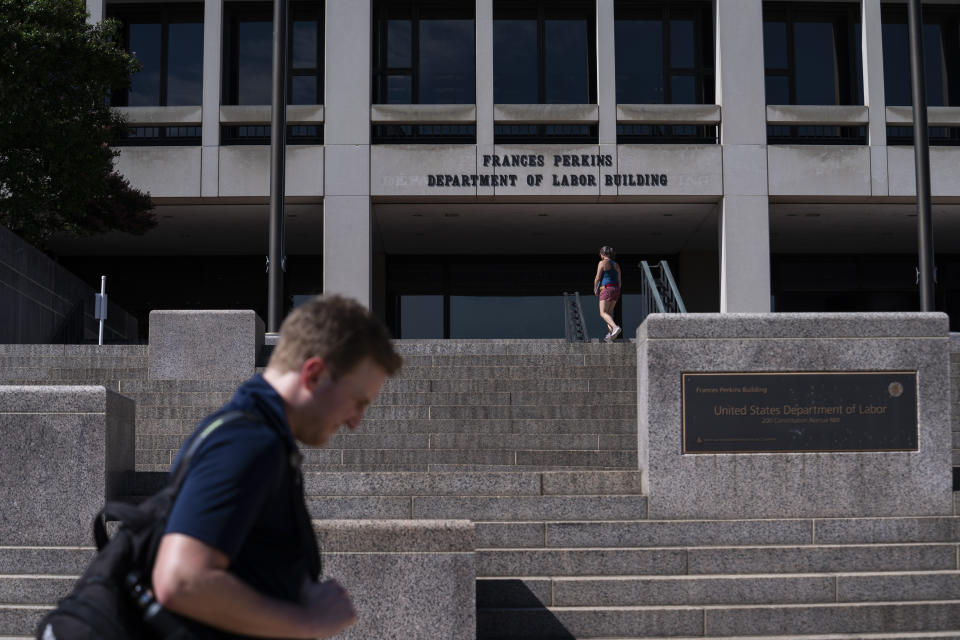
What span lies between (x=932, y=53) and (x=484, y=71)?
34.2ft

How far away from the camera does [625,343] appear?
43.7 feet

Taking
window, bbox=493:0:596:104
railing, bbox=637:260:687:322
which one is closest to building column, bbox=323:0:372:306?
window, bbox=493:0:596:104

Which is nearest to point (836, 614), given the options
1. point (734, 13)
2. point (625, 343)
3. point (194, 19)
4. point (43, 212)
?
point (625, 343)

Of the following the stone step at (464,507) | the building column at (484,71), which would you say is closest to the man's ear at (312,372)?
the stone step at (464,507)

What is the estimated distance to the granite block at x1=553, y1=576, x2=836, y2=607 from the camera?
7.80m

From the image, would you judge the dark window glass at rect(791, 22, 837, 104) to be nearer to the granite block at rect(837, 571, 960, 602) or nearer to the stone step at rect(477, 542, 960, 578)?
the stone step at rect(477, 542, 960, 578)

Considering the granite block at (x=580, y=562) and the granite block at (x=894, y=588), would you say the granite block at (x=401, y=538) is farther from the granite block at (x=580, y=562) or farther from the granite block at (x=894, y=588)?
the granite block at (x=894, y=588)

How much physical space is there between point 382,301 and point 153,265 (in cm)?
598

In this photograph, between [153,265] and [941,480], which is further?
[153,265]

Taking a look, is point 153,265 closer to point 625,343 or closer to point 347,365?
point 625,343

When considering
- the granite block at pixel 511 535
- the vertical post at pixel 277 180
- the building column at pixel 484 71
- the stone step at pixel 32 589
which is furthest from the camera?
the building column at pixel 484 71

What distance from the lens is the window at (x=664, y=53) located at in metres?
25.9

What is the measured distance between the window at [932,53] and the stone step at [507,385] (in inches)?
670

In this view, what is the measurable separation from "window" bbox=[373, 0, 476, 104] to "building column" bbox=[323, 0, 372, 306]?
1595 millimetres
